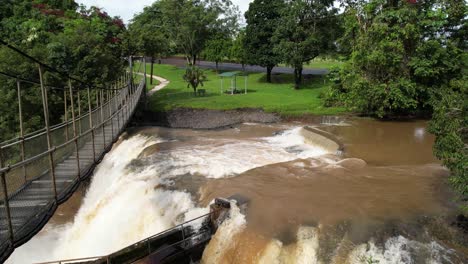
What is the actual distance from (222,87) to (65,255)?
22.6 metres

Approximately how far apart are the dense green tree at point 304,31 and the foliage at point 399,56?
22.1 ft

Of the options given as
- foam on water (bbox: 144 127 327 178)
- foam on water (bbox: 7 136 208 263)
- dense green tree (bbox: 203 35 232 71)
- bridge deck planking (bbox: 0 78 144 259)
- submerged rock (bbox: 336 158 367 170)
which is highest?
dense green tree (bbox: 203 35 232 71)

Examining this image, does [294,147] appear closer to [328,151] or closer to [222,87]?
[328,151]

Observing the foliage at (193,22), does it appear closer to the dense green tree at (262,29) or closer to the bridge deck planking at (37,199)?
the dense green tree at (262,29)

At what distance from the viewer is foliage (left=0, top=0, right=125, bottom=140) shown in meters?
20.1

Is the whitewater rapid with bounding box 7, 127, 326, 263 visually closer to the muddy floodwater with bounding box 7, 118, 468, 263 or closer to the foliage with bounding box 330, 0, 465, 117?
the muddy floodwater with bounding box 7, 118, 468, 263

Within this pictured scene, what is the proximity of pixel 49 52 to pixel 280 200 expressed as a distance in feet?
54.0

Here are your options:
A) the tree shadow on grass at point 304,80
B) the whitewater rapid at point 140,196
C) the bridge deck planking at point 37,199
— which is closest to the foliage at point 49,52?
the whitewater rapid at point 140,196

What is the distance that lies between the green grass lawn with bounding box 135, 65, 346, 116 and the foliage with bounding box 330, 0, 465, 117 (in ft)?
9.04

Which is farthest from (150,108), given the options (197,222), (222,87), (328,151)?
(197,222)

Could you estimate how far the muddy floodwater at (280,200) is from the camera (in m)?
8.57

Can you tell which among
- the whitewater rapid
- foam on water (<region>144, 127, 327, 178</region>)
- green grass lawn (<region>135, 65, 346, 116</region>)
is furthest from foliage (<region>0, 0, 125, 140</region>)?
foam on water (<region>144, 127, 327, 178</region>)

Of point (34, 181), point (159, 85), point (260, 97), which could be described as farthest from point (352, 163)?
point (159, 85)

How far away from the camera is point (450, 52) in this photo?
2125 cm
